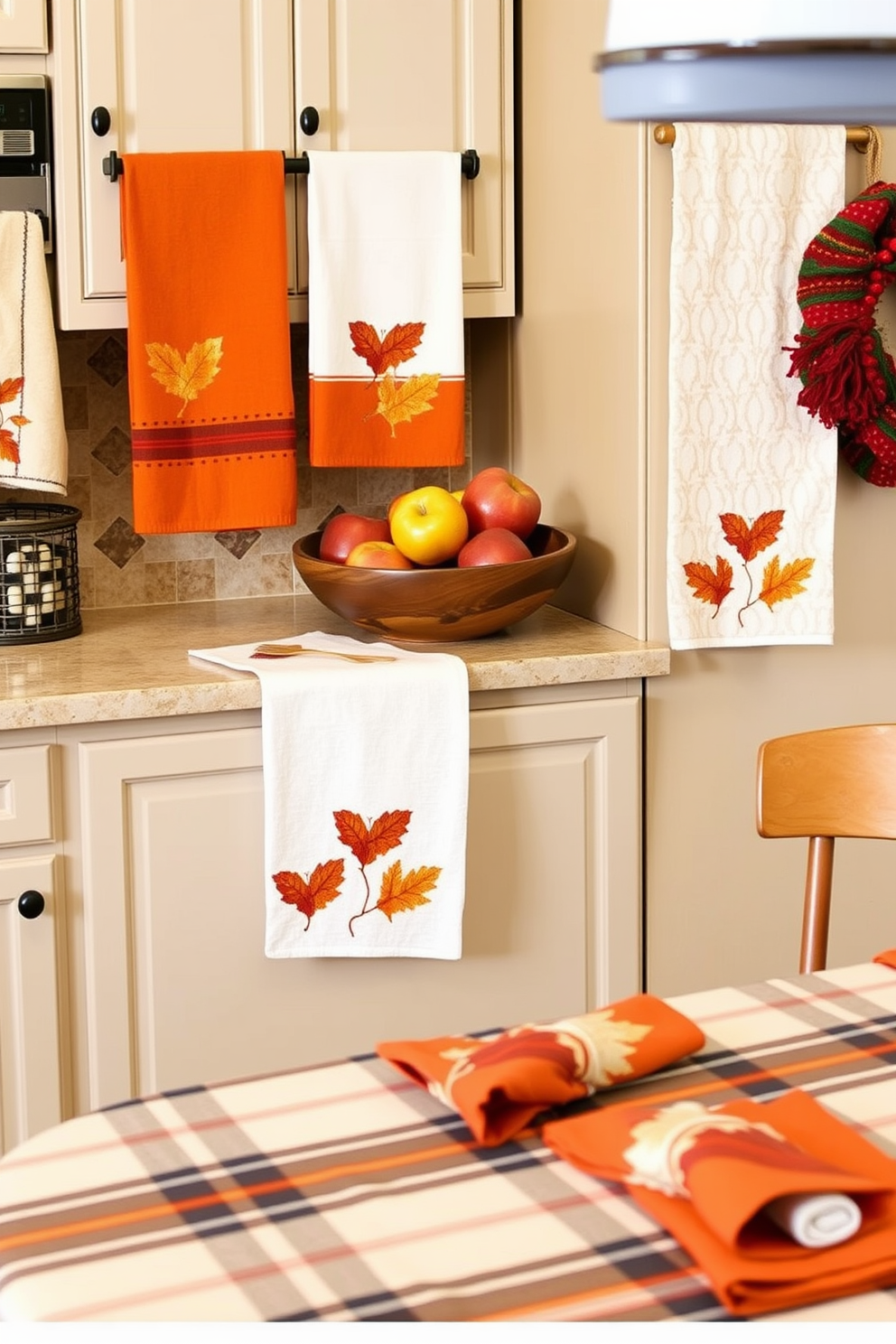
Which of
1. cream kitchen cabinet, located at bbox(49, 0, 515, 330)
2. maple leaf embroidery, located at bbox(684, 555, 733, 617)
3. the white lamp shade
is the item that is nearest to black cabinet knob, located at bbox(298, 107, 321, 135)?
cream kitchen cabinet, located at bbox(49, 0, 515, 330)

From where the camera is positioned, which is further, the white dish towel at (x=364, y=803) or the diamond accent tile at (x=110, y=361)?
the diamond accent tile at (x=110, y=361)

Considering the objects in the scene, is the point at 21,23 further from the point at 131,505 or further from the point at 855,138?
the point at 855,138

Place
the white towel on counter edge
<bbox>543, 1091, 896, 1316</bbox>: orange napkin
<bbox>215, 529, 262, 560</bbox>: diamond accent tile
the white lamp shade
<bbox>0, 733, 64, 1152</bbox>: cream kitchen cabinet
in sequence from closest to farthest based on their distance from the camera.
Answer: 1. the white lamp shade
2. <bbox>543, 1091, 896, 1316</bbox>: orange napkin
3. <bbox>0, 733, 64, 1152</bbox>: cream kitchen cabinet
4. the white towel on counter edge
5. <bbox>215, 529, 262, 560</bbox>: diamond accent tile

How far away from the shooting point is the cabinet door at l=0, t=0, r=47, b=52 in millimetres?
2246

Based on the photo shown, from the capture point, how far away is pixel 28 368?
2.29 metres

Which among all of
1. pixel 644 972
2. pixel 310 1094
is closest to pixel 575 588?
pixel 644 972

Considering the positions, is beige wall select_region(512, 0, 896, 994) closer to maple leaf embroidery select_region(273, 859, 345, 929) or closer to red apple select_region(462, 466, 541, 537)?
red apple select_region(462, 466, 541, 537)

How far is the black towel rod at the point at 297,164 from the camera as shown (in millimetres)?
2289

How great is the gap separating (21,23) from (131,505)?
0.75 m

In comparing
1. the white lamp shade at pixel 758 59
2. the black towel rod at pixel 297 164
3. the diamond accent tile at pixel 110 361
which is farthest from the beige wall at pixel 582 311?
the white lamp shade at pixel 758 59

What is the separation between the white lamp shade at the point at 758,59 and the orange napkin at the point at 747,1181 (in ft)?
1.81

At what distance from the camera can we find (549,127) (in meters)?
2.43

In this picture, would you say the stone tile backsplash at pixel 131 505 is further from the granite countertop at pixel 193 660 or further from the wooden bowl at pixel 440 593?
the wooden bowl at pixel 440 593

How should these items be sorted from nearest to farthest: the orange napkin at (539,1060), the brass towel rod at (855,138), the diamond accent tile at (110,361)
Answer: the orange napkin at (539,1060) → the brass towel rod at (855,138) → the diamond accent tile at (110,361)
